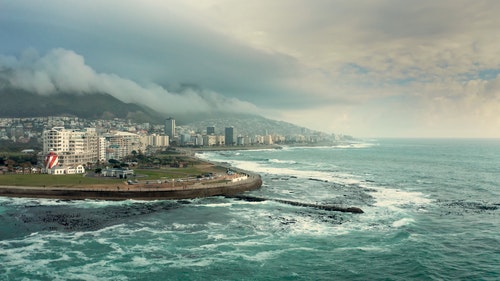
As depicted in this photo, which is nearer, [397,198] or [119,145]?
[397,198]

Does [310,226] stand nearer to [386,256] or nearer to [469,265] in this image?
[386,256]

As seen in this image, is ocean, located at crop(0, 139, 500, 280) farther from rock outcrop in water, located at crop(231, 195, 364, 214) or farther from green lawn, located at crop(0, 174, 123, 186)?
green lawn, located at crop(0, 174, 123, 186)

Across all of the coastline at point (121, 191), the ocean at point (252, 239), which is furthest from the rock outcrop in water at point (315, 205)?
the coastline at point (121, 191)

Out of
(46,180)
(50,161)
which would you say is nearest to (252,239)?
(46,180)

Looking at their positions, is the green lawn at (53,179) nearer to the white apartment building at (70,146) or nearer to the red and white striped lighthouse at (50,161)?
the red and white striped lighthouse at (50,161)

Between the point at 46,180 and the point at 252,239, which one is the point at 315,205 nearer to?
the point at 252,239

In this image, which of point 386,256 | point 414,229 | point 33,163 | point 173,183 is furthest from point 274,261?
point 33,163
